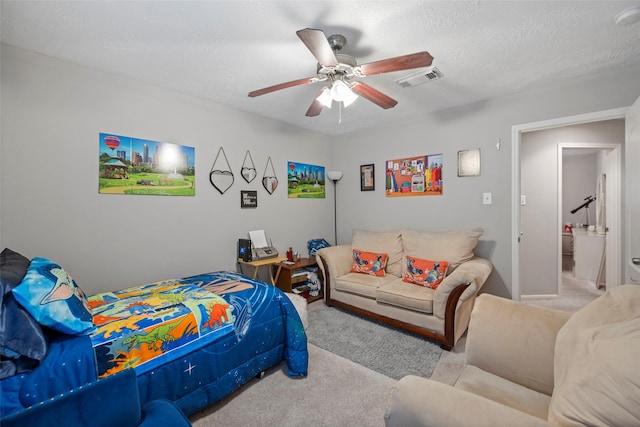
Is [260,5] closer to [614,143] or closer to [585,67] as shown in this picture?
[585,67]

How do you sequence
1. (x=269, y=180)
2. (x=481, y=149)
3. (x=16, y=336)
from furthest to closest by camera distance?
1. (x=269, y=180)
2. (x=481, y=149)
3. (x=16, y=336)

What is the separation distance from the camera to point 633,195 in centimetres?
200

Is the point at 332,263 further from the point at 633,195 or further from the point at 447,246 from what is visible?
the point at 633,195

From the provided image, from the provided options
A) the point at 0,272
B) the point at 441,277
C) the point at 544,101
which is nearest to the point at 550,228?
the point at 544,101

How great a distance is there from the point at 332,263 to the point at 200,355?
73.0 inches

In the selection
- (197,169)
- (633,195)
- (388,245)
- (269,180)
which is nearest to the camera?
(633,195)

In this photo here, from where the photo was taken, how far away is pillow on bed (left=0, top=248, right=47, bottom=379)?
115cm

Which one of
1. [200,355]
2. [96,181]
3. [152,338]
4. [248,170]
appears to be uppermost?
[248,170]

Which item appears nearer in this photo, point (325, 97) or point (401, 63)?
point (401, 63)

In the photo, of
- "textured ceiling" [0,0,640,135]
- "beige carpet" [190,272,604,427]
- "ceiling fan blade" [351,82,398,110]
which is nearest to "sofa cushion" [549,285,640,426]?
"beige carpet" [190,272,604,427]

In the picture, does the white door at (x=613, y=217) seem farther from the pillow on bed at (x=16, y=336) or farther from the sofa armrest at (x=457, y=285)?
the pillow on bed at (x=16, y=336)

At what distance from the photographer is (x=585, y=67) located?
2.30 m

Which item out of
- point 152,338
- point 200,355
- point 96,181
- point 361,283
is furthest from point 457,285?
point 96,181

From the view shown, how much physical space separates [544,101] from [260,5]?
109 inches
